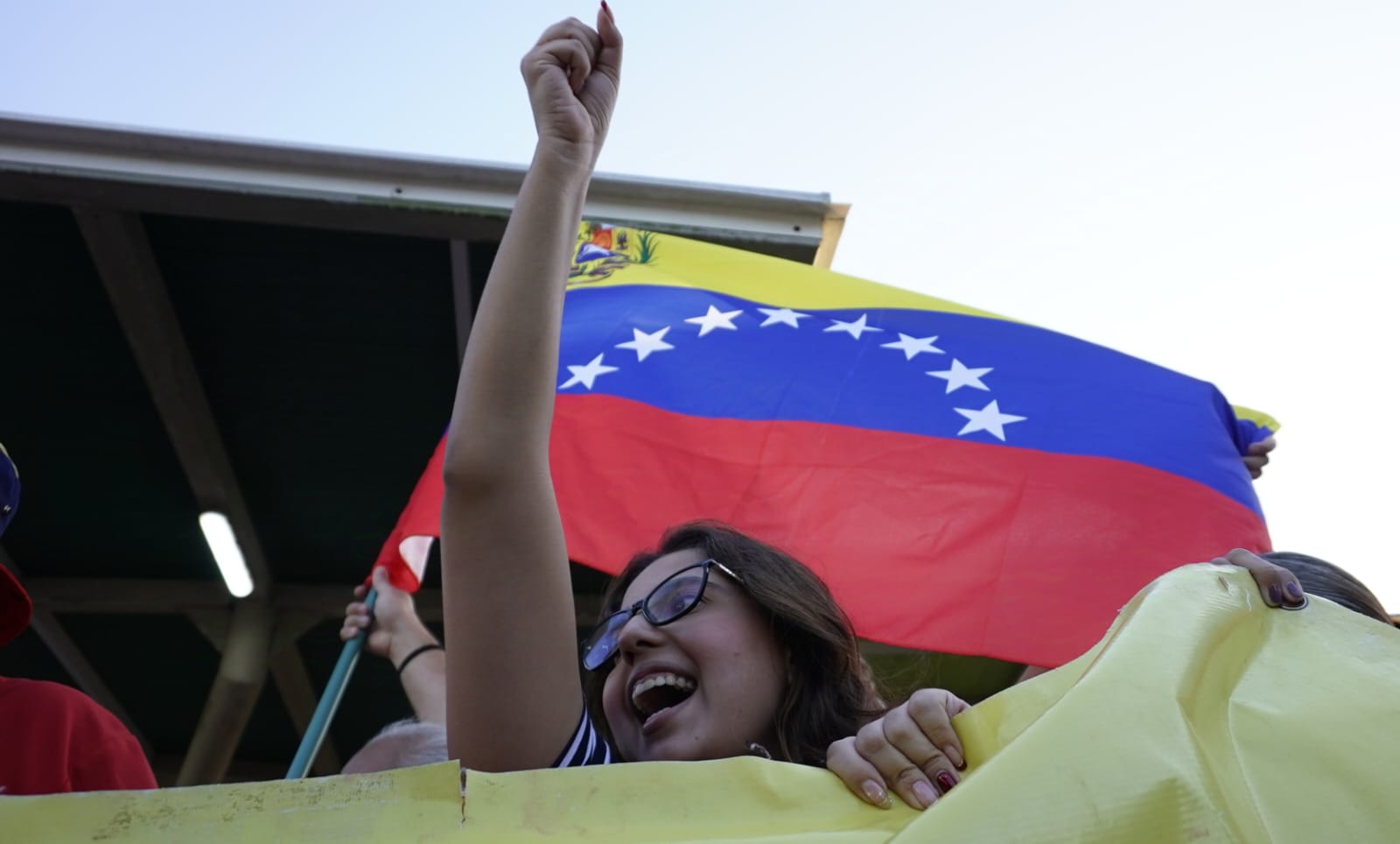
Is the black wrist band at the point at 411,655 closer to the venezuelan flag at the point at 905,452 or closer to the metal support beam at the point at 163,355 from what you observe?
the venezuelan flag at the point at 905,452

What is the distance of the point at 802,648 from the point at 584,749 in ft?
1.43

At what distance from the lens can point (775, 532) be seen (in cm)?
298

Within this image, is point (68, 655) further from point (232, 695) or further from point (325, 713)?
point (325, 713)

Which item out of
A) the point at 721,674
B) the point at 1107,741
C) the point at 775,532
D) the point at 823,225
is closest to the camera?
the point at 1107,741

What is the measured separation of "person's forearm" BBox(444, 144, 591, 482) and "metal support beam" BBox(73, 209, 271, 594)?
3.74m

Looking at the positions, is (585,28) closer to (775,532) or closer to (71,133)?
(775,532)

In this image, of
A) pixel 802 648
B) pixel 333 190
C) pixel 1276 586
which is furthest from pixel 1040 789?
pixel 333 190

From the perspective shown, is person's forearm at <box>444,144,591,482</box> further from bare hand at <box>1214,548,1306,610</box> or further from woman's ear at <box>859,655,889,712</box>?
bare hand at <box>1214,548,1306,610</box>

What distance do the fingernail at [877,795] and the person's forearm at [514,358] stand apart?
59 centimetres

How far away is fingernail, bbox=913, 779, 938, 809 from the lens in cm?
108

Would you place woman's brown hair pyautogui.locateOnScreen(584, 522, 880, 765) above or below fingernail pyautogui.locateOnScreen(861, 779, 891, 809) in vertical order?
below

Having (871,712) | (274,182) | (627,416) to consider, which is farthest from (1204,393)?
(274,182)

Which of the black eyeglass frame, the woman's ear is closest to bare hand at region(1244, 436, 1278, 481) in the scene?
the woman's ear

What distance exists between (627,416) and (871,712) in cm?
158
